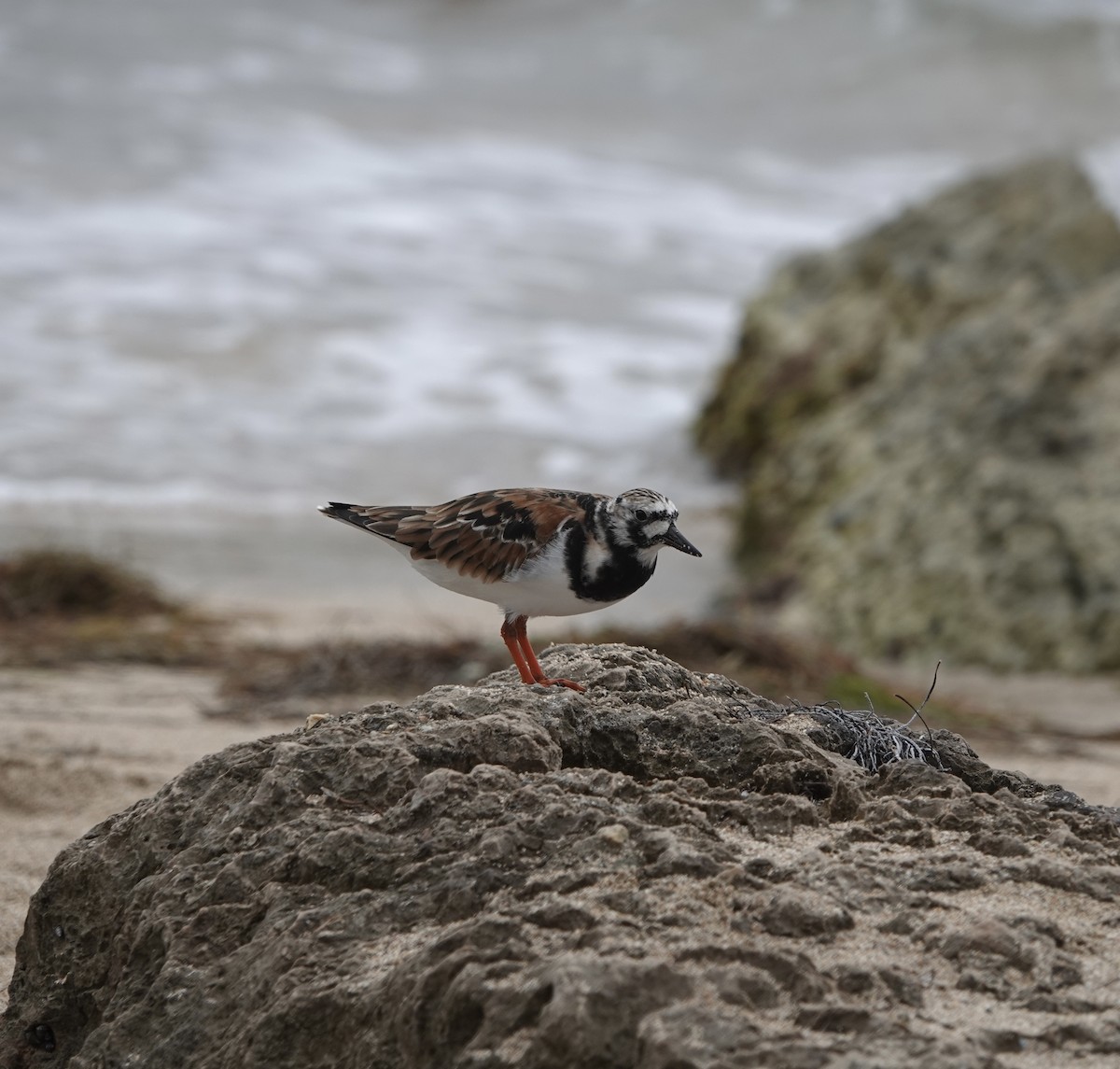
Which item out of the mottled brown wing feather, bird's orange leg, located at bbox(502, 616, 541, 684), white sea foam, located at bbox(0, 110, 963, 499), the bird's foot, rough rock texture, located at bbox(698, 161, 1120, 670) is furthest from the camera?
white sea foam, located at bbox(0, 110, 963, 499)

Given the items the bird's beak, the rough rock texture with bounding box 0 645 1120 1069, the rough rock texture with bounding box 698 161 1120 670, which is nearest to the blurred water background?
the rough rock texture with bounding box 698 161 1120 670

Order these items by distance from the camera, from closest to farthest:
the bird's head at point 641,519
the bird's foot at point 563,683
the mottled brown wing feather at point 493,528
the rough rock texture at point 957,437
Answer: the bird's foot at point 563,683, the bird's head at point 641,519, the mottled brown wing feather at point 493,528, the rough rock texture at point 957,437

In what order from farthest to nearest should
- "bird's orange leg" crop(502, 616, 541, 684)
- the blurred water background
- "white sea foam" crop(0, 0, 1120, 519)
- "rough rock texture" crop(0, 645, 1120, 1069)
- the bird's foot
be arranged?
"white sea foam" crop(0, 0, 1120, 519), the blurred water background, "bird's orange leg" crop(502, 616, 541, 684), the bird's foot, "rough rock texture" crop(0, 645, 1120, 1069)

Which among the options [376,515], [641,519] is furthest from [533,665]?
[376,515]

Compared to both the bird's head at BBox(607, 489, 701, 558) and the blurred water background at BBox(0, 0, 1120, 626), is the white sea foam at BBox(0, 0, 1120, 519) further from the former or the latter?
the bird's head at BBox(607, 489, 701, 558)

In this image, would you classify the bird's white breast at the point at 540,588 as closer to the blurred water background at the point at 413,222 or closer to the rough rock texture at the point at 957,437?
the rough rock texture at the point at 957,437

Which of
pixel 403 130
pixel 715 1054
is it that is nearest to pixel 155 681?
pixel 715 1054

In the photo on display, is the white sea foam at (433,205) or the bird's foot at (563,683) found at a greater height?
the white sea foam at (433,205)

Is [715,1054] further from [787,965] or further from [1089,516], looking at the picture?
[1089,516]

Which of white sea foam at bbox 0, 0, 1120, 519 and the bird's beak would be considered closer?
the bird's beak

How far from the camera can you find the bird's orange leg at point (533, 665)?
3148mm

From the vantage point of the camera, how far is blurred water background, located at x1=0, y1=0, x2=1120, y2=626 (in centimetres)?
1135

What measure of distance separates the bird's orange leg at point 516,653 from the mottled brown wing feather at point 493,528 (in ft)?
0.46

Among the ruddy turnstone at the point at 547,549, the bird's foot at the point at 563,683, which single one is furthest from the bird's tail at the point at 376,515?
the bird's foot at the point at 563,683
